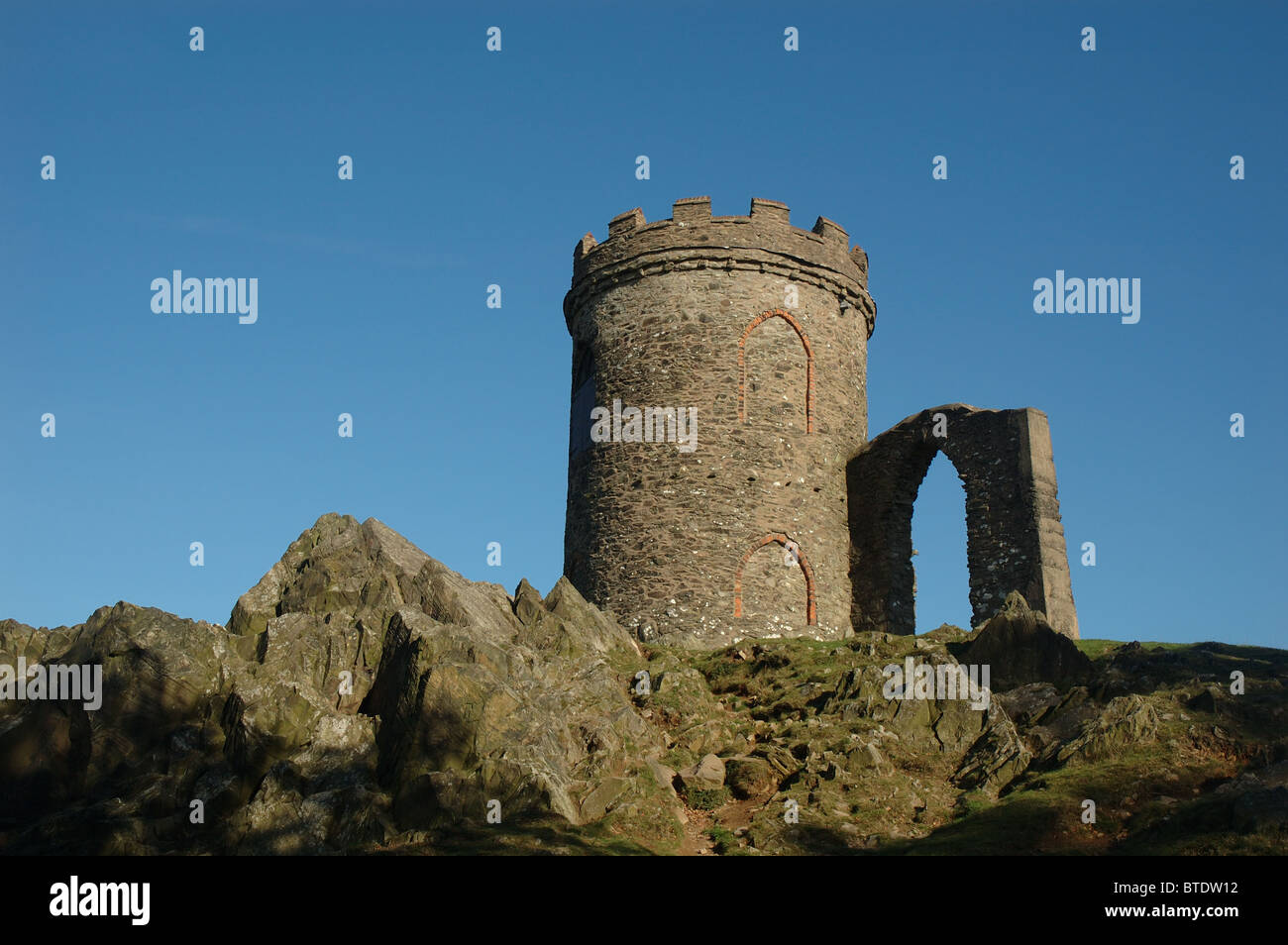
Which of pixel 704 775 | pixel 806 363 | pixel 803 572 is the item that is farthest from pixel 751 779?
pixel 806 363

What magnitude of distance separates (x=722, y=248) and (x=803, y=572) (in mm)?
8521

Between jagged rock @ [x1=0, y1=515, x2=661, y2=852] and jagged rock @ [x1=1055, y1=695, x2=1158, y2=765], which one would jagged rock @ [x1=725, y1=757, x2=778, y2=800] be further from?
jagged rock @ [x1=1055, y1=695, x2=1158, y2=765]

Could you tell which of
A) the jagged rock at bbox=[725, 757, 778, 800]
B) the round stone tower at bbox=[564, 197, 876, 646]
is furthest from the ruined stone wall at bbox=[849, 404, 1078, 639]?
the jagged rock at bbox=[725, 757, 778, 800]

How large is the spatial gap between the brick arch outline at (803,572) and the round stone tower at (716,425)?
33mm

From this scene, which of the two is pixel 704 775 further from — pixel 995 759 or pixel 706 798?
pixel 995 759

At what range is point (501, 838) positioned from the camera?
613 inches

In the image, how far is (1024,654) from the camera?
21.4m

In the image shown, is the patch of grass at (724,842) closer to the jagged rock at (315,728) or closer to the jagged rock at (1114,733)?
the jagged rock at (315,728)

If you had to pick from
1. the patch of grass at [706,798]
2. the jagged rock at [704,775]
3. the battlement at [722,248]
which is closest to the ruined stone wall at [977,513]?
the battlement at [722,248]

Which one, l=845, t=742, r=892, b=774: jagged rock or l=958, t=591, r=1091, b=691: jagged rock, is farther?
l=958, t=591, r=1091, b=691: jagged rock

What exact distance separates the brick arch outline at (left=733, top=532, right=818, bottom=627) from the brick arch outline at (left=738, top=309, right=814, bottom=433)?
3.03 m

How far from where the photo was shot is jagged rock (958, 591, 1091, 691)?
826 inches
